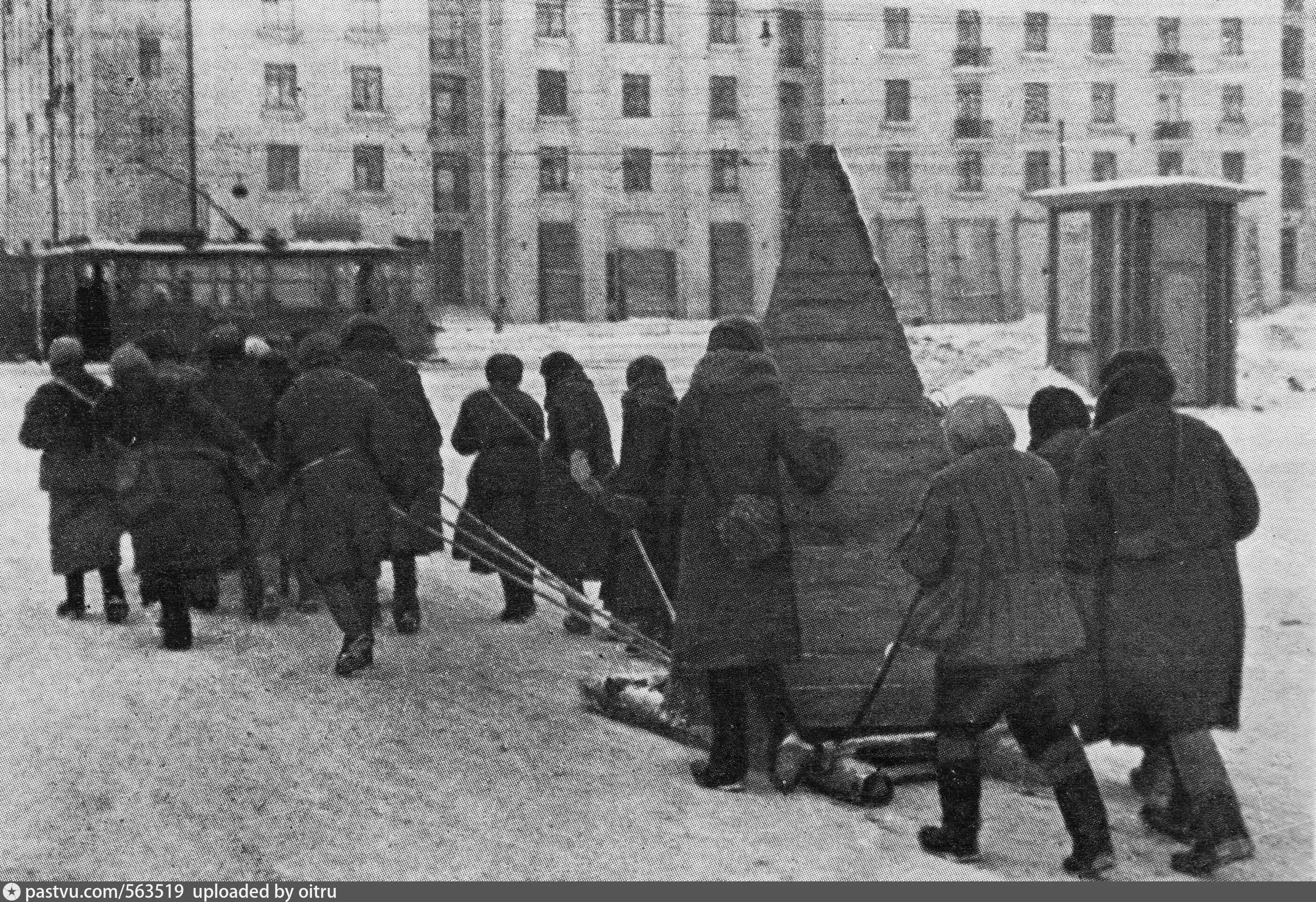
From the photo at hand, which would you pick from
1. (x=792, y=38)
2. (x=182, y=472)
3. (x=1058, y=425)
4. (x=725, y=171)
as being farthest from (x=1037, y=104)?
(x=1058, y=425)

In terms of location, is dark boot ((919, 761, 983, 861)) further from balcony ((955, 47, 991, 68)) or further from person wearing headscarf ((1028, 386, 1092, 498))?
balcony ((955, 47, 991, 68))

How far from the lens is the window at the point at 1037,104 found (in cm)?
5119

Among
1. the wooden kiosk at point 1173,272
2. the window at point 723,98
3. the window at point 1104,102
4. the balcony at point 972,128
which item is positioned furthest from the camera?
the window at point 1104,102

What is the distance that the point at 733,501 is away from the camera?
5.73 meters

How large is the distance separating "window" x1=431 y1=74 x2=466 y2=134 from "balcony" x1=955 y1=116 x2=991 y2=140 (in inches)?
598

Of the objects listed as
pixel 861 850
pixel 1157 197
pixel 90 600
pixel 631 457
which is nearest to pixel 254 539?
pixel 90 600

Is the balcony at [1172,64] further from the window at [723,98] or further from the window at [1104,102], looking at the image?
the window at [723,98]

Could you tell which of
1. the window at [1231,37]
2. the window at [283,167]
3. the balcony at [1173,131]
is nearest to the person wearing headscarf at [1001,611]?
the window at [283,167]

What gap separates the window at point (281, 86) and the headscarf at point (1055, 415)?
40064 millimetres

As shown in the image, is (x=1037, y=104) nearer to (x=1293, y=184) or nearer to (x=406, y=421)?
(x=1293, y=184)

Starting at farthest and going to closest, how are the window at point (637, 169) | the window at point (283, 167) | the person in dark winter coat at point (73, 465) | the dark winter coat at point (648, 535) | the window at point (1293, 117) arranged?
the window at point (1293, 117), the window at point (637, 169), the window at point (283, 167), the person in dark winter coat at point (73, 465), the dark winter coat at point (648, 535)

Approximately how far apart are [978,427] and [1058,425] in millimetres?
1452

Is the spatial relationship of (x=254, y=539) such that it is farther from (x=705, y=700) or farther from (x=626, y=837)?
(x=626, y=837)

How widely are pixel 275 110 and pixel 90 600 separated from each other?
1424 inches
